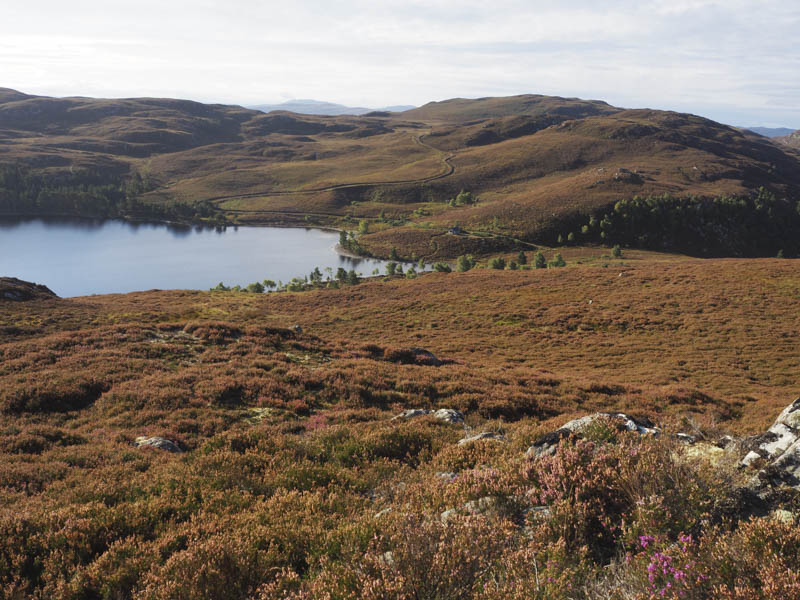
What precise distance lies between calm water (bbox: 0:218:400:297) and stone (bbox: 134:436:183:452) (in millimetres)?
117237

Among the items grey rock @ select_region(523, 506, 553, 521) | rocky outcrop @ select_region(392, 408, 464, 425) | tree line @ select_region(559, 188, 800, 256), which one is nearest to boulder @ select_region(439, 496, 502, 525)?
grey rock @ select_region(523, 506, 553, 521)

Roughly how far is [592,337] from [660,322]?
23.6ft

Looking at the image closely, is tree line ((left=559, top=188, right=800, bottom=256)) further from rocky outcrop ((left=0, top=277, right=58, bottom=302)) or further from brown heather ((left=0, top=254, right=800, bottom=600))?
brown heather ((left=0, top=254, right=800, bottom=600))

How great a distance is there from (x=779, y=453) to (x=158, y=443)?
12.1 m

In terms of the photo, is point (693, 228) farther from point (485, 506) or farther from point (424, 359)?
point (485, 506)

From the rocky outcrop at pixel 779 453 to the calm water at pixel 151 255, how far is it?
121 m

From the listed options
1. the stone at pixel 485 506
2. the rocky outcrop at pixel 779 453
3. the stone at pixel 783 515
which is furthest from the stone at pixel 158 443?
the rocky outcrop at pixel 779 453

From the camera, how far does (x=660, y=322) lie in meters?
39.2

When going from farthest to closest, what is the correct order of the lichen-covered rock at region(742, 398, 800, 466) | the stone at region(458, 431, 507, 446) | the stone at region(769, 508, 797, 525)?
the stone at region(458, 431, 507, 446) < the lichen-covered rock at region(742, 398, 800, 466) < the stone at region(769, 508, 797, 525)

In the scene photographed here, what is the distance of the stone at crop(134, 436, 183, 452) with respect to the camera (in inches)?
404

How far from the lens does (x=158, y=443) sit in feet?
34.2

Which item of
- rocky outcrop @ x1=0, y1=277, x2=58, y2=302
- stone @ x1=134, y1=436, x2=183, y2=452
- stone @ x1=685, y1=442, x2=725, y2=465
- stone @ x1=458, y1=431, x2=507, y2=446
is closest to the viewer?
stone @ x1=685, y1=442, x2=725, y2=465

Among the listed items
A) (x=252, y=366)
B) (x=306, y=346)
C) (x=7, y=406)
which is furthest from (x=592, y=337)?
(x=7, y=406)

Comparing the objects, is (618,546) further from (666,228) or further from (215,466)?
(666,228)
